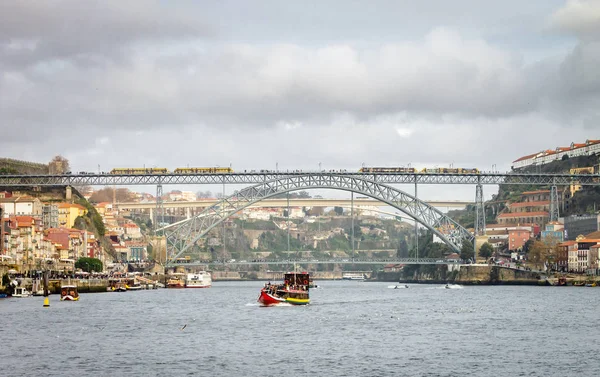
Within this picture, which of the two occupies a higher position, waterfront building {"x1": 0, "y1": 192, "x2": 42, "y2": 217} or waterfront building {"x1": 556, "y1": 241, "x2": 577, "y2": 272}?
waterfront building {"x1": 0, "y1": 192, "x2": 42, "y2": 217}

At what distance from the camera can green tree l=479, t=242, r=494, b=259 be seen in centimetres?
12625

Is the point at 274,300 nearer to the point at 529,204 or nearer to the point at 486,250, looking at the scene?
the point at 486,250

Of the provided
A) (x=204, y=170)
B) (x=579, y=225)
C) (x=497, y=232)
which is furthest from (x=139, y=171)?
(x=497, y=232)

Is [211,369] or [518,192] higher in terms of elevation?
[518,192]

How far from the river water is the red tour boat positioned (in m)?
1.26

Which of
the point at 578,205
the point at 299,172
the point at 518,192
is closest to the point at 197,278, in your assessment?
the point at 299,172

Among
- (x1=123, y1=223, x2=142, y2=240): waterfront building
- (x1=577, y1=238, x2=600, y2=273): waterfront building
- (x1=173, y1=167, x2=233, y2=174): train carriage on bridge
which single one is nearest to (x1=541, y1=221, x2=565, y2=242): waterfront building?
(x1=577, y1=238, x2=600, y2=273): waterfront building

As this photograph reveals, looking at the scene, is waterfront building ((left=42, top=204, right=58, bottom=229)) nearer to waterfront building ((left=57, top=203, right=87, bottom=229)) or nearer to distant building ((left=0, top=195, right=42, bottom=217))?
waterfront building ((left=57, top=203, right=87, bottom=229))

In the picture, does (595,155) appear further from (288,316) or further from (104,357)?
(104,357)

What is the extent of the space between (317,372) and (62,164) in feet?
415

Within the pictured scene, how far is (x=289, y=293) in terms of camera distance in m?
77.1

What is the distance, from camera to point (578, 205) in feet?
486

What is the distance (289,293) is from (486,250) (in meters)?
53.9

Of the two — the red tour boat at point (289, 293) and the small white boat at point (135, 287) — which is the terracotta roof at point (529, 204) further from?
the red tour boat at point (289, 293)
